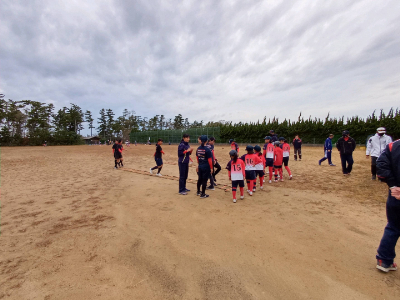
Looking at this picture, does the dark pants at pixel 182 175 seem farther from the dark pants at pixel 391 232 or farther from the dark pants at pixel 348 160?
the dark pants at pixel 348 160

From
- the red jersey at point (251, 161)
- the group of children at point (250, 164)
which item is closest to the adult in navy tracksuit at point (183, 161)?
the group of children at point (250, 164)

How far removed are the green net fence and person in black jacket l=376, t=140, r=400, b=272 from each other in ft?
127

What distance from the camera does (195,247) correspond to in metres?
3.23

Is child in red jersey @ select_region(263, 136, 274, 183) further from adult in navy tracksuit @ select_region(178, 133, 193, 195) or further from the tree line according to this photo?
the tree line

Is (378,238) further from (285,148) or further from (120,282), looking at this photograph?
(285,148)

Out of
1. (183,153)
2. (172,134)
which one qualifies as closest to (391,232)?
(183,153)

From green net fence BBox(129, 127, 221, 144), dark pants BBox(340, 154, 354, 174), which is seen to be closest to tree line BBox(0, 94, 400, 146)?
green net fence BBox(129, 127, 221, 144)

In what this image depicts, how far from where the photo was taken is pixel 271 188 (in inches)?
269

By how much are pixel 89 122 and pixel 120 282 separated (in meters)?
98.3

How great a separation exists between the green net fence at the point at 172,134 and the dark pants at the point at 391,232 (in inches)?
1528

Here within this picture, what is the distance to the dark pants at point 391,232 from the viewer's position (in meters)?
2.40

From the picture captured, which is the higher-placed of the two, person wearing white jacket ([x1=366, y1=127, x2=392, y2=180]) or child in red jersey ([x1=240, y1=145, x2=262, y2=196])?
person wearing white jacket ([x1=366, y1=127, x2=392, y2=180])

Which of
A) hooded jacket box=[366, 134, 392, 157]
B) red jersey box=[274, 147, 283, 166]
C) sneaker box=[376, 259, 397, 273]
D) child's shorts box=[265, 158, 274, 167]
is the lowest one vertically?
sneaker box=[376, 259, 397, 273]

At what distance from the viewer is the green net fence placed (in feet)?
138
